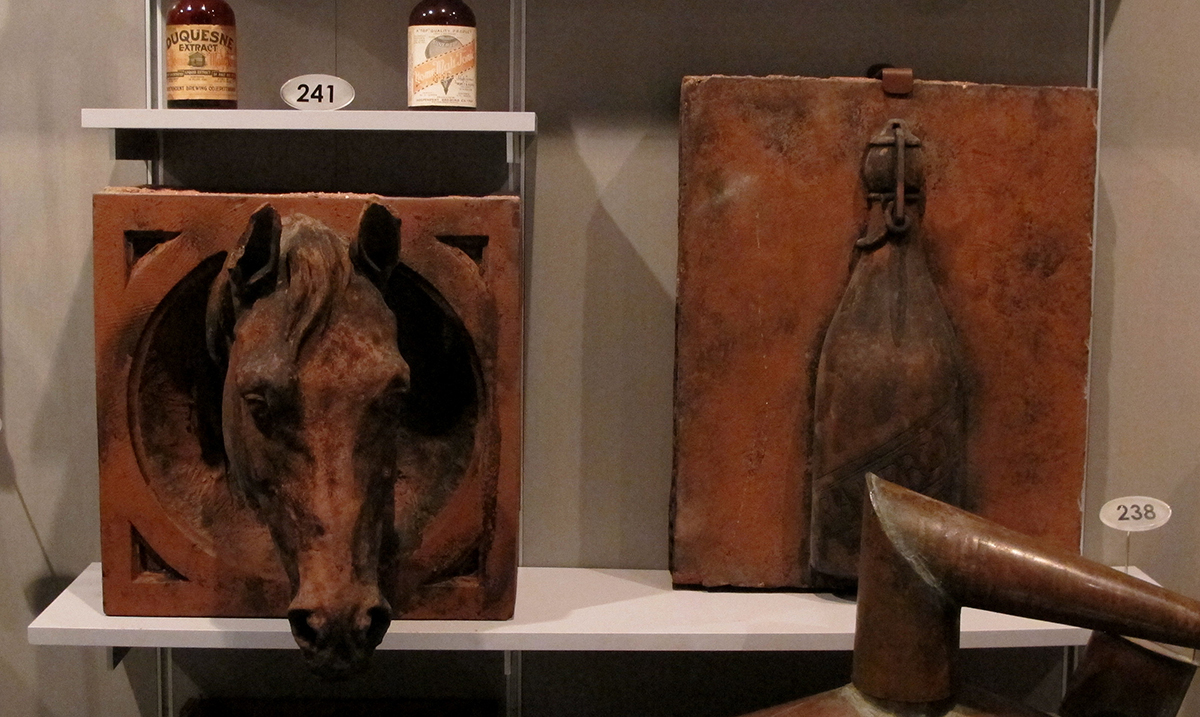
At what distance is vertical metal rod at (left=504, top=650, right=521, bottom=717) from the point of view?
1.42m

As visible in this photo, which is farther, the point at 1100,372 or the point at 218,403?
the point at 1100,372

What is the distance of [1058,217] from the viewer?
1.28 metres

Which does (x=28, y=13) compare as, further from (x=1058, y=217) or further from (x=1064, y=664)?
(x=1064, y=664)

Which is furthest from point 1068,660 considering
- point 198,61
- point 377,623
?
point 198,61

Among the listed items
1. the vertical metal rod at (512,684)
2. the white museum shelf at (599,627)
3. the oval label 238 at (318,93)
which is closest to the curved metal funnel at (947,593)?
the white museum shelf at (599,627)

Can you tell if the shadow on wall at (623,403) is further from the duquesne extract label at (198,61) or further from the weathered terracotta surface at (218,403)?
the duquesne extract label at (198,61)

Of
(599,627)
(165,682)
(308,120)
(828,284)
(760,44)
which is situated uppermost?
(760,44)

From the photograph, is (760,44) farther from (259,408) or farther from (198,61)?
(259,408)

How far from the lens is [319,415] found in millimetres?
967

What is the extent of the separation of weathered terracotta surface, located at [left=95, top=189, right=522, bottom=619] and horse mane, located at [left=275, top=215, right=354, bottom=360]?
0.08 meters

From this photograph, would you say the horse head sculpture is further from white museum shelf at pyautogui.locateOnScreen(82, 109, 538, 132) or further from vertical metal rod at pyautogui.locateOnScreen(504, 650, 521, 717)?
vertical metal rod at pyautogui.locateOnScreen(504, 650, 521, 717)

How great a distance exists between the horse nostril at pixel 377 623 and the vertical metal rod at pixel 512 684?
0.46 metres

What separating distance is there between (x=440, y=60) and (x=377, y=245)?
0.26 meters

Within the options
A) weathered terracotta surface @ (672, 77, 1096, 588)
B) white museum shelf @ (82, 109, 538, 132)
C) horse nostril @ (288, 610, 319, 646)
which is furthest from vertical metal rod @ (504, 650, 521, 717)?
white museum shelf @ (82, 109, 538, 132)
